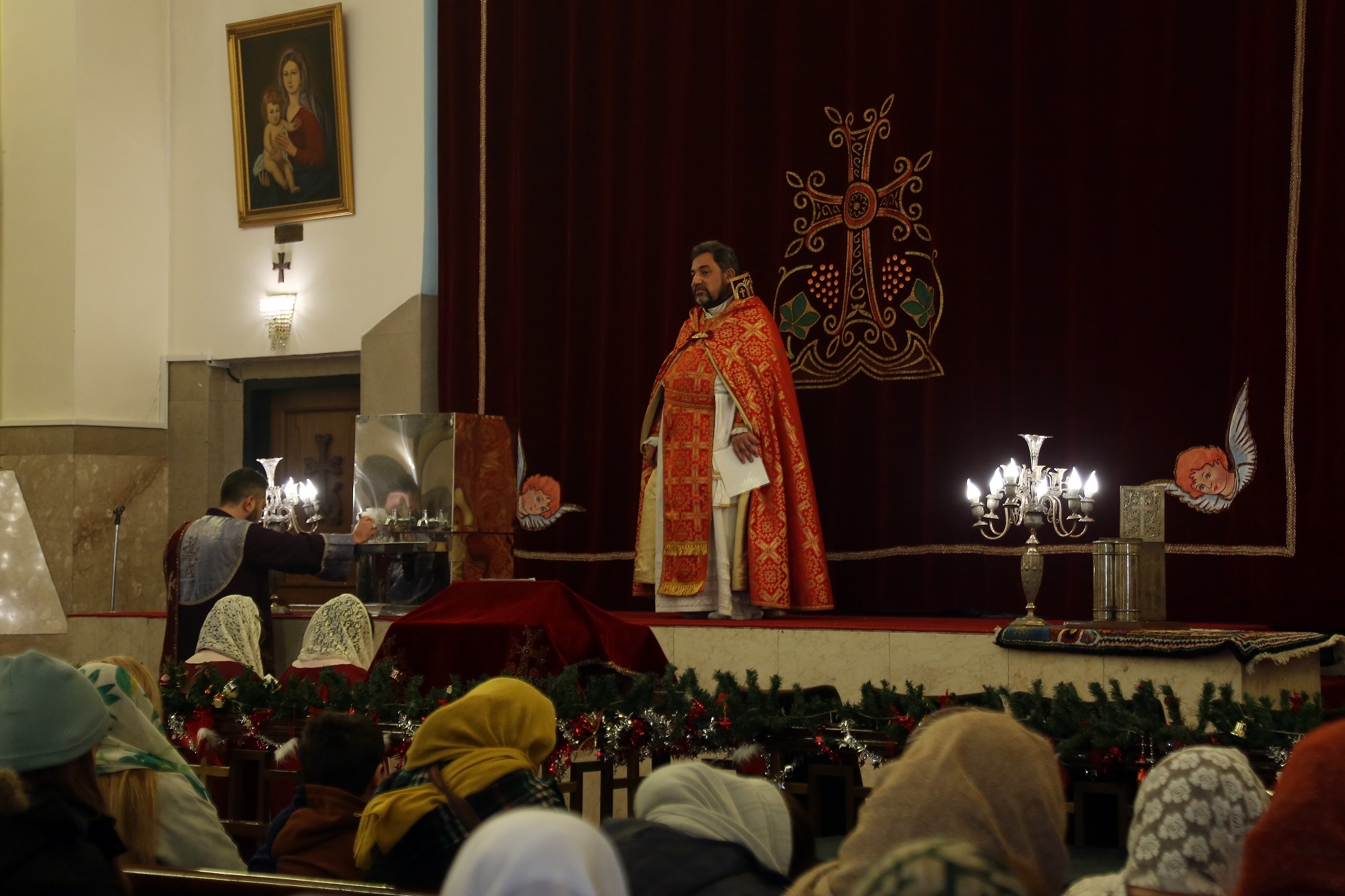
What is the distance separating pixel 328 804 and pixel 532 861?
6.56 feet

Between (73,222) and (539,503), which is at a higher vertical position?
(73,222)

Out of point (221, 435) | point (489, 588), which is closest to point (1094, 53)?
point (489, 588)

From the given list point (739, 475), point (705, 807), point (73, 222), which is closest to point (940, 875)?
point (705, 807)

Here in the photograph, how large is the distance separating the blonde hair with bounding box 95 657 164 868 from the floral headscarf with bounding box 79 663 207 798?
0.04 metres

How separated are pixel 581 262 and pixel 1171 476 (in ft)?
13.2

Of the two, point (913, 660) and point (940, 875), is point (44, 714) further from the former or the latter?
point (913, 660)

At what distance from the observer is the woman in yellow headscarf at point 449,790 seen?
9.37 ft

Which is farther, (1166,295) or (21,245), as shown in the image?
(21,245)

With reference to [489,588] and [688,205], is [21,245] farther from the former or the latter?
[489,588]

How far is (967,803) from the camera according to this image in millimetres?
1932

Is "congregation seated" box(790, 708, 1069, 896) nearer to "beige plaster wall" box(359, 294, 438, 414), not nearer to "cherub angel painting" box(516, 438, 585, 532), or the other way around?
"cherub angel painting" box(516, 438, 585, 532)

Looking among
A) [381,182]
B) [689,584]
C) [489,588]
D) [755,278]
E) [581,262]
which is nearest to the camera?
[489,588]

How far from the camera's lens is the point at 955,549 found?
8.41 meters

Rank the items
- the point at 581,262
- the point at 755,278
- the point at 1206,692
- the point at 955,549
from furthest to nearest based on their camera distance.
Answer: the point at 581,262 → the point at 755,278 → the point at 955,549 → the point at 1206,692
